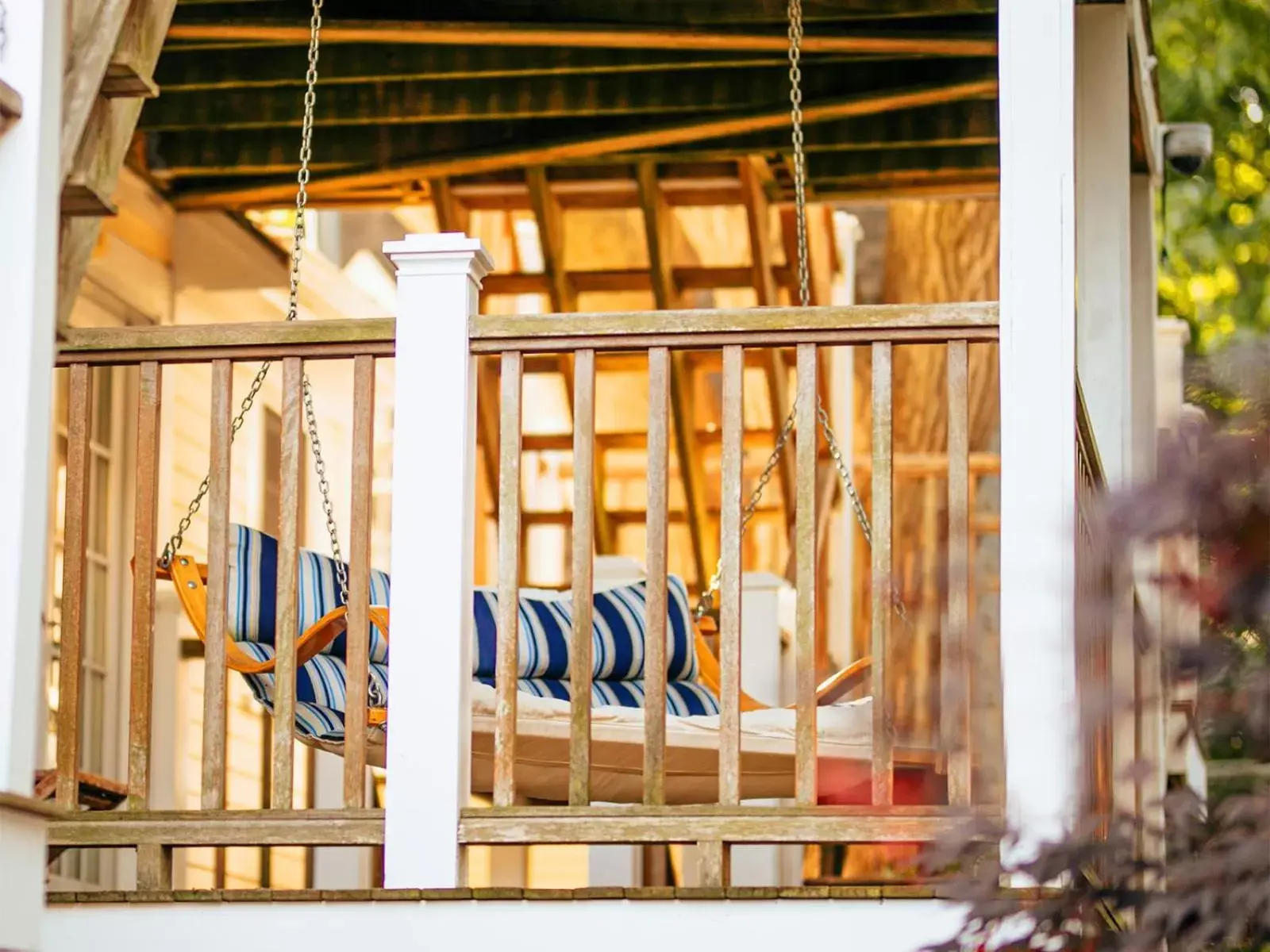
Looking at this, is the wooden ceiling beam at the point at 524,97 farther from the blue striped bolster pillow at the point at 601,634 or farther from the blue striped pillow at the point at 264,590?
the blue striped pillow at the point at 264,590

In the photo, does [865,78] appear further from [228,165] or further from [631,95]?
[228,165]

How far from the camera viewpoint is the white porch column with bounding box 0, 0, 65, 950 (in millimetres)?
3631

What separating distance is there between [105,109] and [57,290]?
0.36 metres

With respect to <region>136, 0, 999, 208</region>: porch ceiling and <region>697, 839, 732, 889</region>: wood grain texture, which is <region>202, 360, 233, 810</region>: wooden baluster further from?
<region>136, 0, 999, 208</region>: porch ceiling

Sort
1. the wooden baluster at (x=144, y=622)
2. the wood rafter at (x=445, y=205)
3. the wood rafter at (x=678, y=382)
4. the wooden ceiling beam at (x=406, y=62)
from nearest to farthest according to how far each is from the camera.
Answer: the wooden baluster at (x=144, y=622), the wooden ceiling beam at (x=406, y=62), the wood rafter at (x=445, y=205), the wood rafter at (x=678, y=382)

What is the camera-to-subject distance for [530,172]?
862 cm

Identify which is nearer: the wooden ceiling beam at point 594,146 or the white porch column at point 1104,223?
the white porch column at point 1104,223

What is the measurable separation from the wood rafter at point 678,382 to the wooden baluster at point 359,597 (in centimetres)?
407

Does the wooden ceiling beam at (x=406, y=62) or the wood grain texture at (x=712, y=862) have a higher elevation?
the wooden ceiling beam at (x=406, y=62)

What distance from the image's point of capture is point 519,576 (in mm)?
4723

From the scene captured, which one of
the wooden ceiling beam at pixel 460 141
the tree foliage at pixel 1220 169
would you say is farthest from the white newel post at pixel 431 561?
the tree foliage at pixel 1220 169

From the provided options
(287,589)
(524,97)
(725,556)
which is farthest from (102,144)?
(524,97)

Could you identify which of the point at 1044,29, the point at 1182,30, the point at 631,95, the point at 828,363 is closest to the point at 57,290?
the point at 1044,29

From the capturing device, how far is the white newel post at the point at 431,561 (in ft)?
15.0
